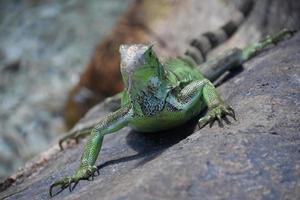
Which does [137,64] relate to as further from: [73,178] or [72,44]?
[72,44]

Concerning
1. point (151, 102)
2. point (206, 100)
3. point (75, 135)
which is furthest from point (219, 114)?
point (75, 135)

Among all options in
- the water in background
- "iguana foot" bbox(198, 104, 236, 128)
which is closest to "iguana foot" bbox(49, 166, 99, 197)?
"iguana foot" bbox(198, 104, 236, 128)

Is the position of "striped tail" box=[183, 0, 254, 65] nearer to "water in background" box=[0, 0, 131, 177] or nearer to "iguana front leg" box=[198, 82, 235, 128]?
"iguana front leg" box=[198, 82, 235, 128]

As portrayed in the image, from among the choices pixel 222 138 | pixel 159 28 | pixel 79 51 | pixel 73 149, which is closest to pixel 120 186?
pixel 222 138

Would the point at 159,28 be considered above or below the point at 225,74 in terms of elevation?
above

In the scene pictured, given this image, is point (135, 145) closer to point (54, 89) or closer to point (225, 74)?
point (225, 74)

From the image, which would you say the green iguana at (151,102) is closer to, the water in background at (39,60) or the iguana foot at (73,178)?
the iguana foot at (73,178)
